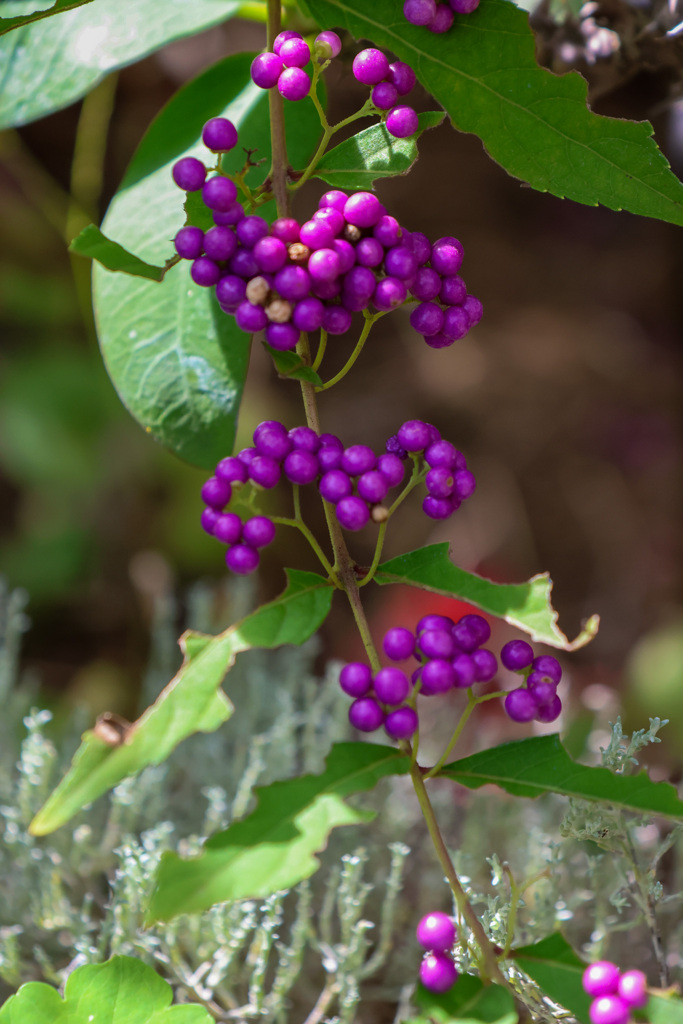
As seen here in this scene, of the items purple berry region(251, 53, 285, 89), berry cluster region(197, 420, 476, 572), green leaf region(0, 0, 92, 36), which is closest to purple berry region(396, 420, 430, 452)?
berry cluster region(197, 420, 476, 572)

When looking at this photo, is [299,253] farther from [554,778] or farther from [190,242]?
[554,778]

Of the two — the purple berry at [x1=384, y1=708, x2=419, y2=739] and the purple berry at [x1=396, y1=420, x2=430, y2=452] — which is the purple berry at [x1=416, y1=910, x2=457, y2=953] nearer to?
the purple berry at [x1=384, y1=708, x2=419, y2=739]

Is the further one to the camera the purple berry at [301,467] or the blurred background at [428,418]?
the blurred background at [428,418]

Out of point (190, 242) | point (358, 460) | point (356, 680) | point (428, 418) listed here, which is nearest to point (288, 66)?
point (190, 242)

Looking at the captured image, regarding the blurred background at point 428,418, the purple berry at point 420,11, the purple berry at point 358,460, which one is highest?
the purple berry at point 420,11

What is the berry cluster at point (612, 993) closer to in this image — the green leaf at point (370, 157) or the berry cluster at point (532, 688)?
the berry cluster at point (532, 688)

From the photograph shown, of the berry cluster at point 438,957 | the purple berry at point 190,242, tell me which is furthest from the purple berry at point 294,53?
the berry cluster at point 438,957

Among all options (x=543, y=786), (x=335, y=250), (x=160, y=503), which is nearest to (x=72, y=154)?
(x=160, y=503)
